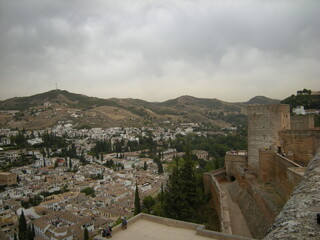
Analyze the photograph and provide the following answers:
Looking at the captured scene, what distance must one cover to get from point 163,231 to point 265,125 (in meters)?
6.92

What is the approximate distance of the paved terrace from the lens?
6.67m

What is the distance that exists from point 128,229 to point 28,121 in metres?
114

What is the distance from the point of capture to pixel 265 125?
11891 mm

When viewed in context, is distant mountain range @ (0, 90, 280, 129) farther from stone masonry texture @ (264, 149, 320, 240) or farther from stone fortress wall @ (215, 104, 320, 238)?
stone masonry texture @ (264, 149, 320, 240)

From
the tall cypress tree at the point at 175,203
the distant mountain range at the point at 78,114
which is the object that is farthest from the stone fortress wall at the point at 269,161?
the distant mountain range at the point at 78,114

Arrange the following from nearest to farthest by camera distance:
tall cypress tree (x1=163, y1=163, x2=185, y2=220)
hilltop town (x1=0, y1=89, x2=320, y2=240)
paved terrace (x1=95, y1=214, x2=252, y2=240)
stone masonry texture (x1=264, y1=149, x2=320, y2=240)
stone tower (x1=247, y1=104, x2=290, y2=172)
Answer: stone masonry texture (x1=264, y1=149, x2=320, y2=240) → paved terrace (x1=95, y1=214, x2=252, y2=240) → hilltop town (x1=0, y1=89, x2=320, y2=240) → stone tower (x1=247, y1=104, x2=290, y2=172) → tall cypress tree (x1=163, y1=163, x2=185, y2=220)

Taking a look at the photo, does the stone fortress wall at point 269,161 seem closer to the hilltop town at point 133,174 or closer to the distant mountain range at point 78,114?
the hilltop town at point 133,174

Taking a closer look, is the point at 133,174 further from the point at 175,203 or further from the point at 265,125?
the point at 265,125

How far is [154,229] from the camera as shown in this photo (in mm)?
7367

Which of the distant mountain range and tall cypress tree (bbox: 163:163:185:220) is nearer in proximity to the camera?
tall cypress tree (bbox: 163:163:185:220)

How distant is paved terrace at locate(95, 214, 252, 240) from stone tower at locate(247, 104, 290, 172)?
5.97 m

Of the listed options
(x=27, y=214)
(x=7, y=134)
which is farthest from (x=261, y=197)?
(x=7, y=134)

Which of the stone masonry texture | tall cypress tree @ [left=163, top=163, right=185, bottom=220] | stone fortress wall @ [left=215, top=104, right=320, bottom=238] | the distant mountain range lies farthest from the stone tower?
the distant mountain range

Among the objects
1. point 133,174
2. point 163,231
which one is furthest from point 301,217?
point 133,174
